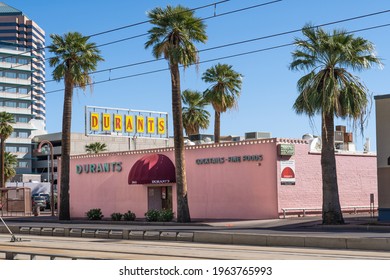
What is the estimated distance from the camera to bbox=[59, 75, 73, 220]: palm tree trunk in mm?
48969

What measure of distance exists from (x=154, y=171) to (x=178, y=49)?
9445 millimetres

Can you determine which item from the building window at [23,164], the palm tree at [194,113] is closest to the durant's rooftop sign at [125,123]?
the palm tree at [194,113]

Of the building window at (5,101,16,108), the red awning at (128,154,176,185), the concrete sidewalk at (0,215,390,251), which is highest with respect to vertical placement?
the building window at (5,101,16,108)

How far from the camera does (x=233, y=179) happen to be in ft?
143

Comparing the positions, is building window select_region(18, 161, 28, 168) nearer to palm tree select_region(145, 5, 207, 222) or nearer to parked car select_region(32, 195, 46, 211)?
parked car select_region(32, 195, 46, 211)

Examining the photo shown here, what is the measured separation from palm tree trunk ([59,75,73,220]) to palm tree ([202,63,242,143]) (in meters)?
11.9

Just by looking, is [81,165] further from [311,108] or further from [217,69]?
[311,108]

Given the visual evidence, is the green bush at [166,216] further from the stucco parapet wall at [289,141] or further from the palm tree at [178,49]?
the stucco parapet wall at [289,141]

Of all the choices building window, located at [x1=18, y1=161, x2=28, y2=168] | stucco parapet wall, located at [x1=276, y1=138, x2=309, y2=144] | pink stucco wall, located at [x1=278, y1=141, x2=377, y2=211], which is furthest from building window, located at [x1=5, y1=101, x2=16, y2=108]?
stucco parapet wall, located at [x1=276, y1=138, x2=309, y2=144]

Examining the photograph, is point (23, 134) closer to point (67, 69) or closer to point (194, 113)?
point (194, 113)

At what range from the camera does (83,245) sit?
83.5 ft

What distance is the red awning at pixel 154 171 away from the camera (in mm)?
46156

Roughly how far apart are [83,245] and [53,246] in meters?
1.12
